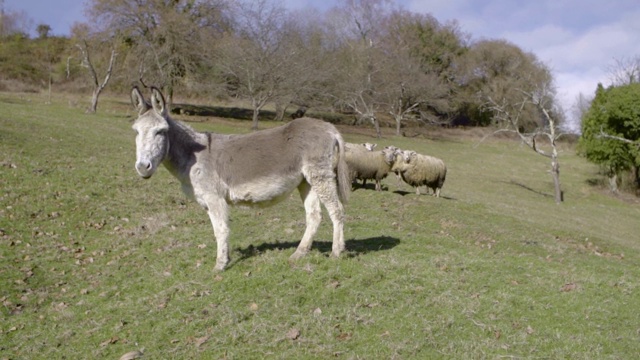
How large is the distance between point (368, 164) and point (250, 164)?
13.1 meters

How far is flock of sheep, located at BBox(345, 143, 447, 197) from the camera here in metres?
21.3

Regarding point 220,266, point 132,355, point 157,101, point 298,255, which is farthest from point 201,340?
point 157,101

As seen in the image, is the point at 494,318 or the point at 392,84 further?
the point at 392,84

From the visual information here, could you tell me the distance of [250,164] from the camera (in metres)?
8.66

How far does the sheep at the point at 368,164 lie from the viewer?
69.3ft

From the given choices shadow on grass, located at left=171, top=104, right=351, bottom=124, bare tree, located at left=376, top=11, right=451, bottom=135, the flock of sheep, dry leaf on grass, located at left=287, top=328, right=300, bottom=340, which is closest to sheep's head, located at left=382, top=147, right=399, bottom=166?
the flock of sheep

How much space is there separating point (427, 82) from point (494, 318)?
5459cm

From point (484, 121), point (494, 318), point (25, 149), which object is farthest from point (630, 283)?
point (484, 121)

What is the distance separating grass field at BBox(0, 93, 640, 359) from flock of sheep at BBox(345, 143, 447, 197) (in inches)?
129

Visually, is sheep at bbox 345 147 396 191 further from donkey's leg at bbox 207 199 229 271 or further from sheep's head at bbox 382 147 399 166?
donkey's leg at bbox 207 199 229 271

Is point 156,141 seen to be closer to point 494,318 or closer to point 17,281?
point 17,281

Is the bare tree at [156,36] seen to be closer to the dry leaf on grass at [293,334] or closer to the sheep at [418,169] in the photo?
the sheep at [418,169]

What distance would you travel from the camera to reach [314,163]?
8.62 meters

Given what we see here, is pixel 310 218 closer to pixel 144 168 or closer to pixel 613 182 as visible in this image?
pixel 144 168
